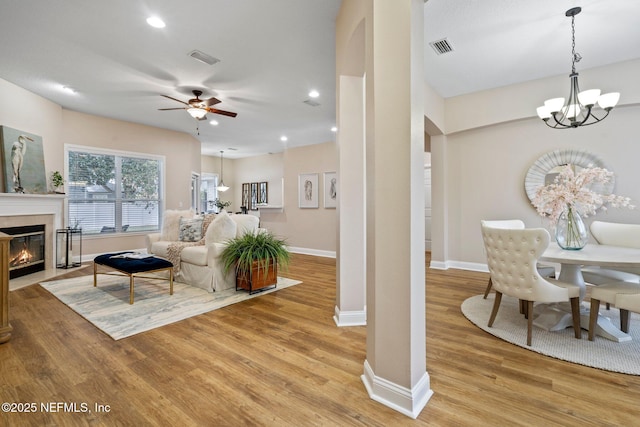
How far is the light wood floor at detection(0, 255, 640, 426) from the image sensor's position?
4.93 ft

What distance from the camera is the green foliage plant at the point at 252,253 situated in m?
3.63

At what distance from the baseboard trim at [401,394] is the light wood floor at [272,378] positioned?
0.04 m

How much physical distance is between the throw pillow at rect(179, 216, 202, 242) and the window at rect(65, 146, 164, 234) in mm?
2455

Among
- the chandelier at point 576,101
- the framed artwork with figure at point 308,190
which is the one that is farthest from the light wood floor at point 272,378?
Result: the framed artwork with figure at point 308,190

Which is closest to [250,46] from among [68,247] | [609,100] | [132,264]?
[132,264]

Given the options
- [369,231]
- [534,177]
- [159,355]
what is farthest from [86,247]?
[534,177]

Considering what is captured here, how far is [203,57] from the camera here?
134 inches

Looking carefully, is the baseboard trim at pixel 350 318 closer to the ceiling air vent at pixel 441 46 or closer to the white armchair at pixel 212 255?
the white armchair at pixel 212 255

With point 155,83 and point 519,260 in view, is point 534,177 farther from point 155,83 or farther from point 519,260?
point 155,83

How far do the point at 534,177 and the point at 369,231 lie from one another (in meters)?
3.82

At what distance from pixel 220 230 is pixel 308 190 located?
3500mm

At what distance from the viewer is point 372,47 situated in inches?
67.0

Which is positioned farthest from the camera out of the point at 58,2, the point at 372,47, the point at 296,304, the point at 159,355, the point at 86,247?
the point at 86,247

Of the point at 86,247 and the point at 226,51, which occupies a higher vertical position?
the point at 226,51
